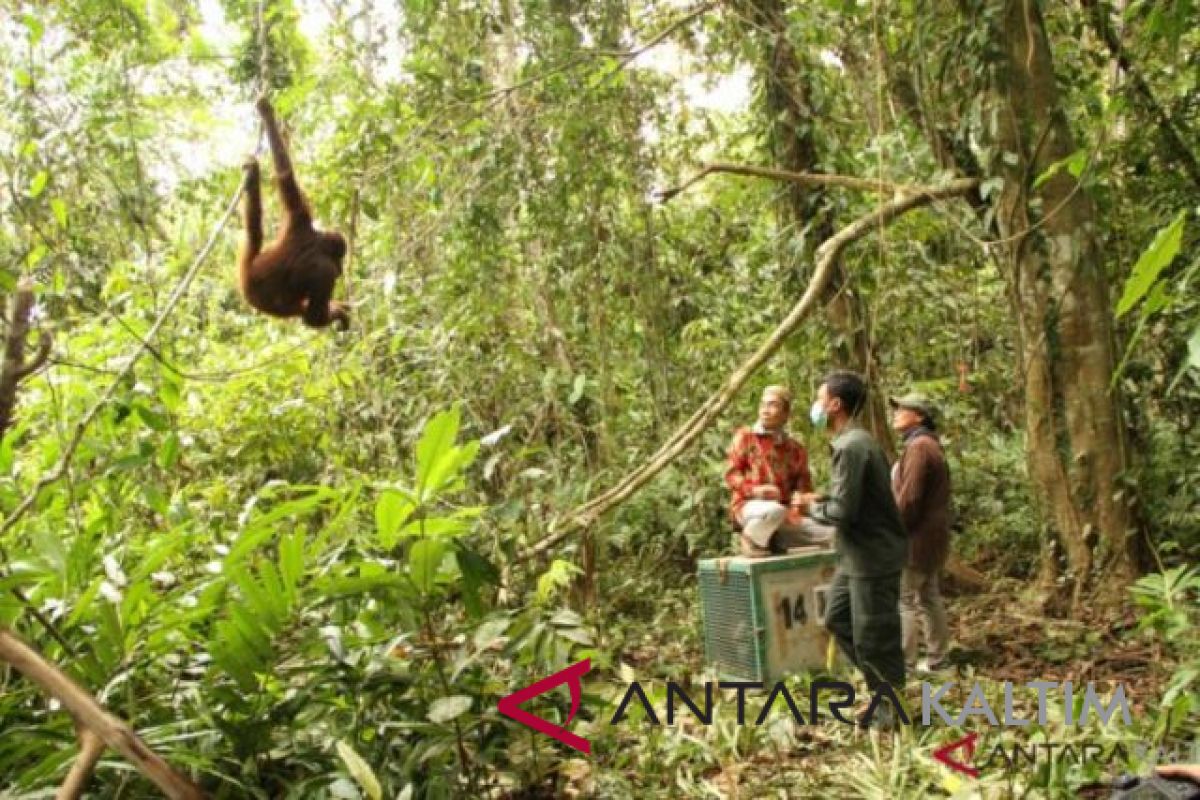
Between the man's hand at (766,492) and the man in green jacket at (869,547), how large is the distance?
31.6 inches

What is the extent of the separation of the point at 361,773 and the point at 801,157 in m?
5.08

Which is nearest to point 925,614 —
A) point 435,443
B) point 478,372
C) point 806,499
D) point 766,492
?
point 806,499

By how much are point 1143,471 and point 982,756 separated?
124 inches

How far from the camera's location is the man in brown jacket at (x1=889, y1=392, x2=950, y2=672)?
5262mm

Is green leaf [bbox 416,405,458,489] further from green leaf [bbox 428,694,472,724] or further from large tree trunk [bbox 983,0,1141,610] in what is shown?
large tree trunk [bbox 983,0,1141,610]

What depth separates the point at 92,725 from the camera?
150cm

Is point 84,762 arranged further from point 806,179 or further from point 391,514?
point 806,179

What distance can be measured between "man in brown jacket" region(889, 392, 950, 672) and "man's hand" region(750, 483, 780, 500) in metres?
0.64

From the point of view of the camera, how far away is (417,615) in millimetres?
2920

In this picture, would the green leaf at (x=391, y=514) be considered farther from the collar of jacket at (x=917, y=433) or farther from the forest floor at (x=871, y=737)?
the collar of jacket at (x=917, y=433)

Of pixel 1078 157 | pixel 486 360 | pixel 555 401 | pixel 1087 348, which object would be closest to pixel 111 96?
pixel 486 360

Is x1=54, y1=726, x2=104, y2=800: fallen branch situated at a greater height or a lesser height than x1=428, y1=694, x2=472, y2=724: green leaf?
greater

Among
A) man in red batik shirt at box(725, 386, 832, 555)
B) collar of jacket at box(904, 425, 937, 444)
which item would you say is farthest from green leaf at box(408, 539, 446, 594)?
collar of jacket at box(904, 425, 937, 444)

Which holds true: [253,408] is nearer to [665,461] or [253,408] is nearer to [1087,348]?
[665,461]
